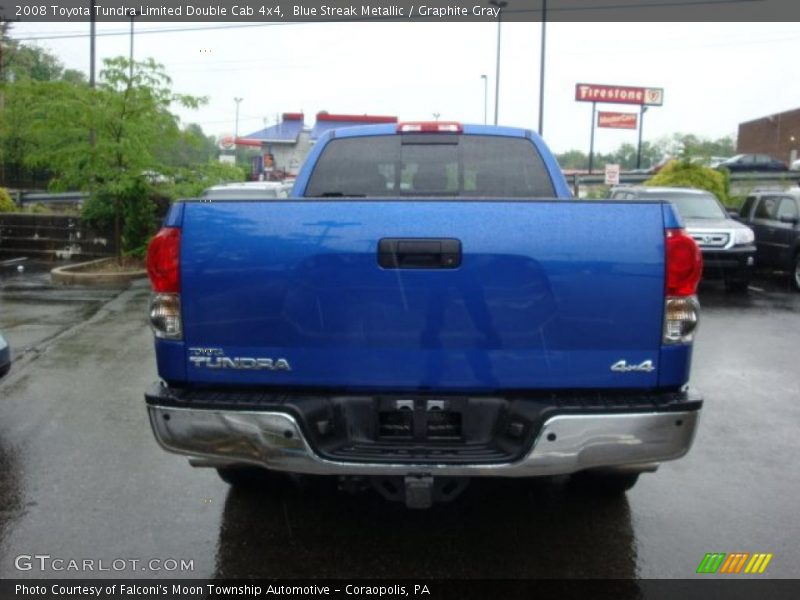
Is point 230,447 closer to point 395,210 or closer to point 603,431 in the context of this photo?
point 395,210

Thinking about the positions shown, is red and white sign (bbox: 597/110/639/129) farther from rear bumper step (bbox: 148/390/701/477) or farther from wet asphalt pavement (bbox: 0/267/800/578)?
rear bumper step (bbox: 148/390/701/477)

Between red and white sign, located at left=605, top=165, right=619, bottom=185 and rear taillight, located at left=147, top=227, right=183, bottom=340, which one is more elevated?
red and white sign, located at left=605, top=165, right=619, bottom=185

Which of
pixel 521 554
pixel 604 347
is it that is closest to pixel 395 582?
pixel 521 554

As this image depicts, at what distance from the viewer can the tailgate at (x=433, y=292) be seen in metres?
3.13

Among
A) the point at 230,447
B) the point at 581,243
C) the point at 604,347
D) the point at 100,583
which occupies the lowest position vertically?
the point at 100,583

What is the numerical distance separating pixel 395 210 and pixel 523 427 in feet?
3.36

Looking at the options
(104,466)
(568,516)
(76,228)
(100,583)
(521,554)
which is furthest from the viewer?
(76,228)

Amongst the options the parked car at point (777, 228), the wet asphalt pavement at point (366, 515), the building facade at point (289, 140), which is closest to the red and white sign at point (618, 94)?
the building facade at point (289, 140)

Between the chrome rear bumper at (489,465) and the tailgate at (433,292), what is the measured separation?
7.4 inches

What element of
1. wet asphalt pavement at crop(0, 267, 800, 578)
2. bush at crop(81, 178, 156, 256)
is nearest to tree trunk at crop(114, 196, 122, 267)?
bush at crop(81, 178, 156, 256)

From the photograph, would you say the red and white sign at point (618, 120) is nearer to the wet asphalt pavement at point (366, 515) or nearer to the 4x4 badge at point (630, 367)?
the wet asphalt pavement at point (366, 515)

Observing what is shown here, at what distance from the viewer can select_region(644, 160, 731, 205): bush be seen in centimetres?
2130

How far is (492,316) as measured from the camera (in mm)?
3154

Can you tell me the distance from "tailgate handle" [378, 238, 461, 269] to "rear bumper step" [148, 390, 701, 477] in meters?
0.73
